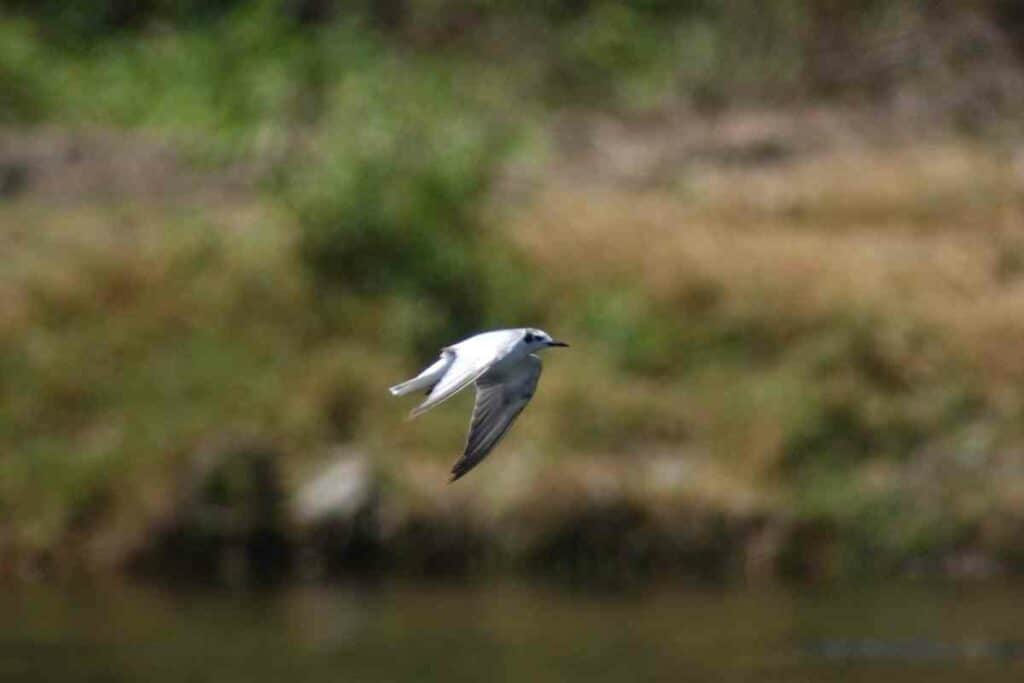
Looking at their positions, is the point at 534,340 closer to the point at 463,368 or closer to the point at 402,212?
the point at 463,368

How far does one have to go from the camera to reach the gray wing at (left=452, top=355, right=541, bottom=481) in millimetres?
9094

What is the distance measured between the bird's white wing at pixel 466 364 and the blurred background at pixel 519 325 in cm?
439

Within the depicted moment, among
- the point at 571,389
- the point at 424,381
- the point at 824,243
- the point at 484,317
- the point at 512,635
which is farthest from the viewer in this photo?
the point at 824,243

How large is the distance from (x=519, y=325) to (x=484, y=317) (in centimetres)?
23

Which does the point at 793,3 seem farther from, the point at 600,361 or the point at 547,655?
the point at 547,655

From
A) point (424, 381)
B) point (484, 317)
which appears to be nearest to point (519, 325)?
point (484, 317)

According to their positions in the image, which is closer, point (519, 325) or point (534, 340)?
point (534, 340)

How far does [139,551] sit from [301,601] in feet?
3.42

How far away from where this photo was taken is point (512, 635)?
13.8m

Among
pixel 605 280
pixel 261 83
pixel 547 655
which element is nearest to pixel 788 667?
pixel 547 655

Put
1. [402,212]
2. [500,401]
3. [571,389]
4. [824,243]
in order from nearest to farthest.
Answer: [500,401] < [571,389] < [402,212] < [824,243]

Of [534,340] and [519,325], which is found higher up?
[519,325]

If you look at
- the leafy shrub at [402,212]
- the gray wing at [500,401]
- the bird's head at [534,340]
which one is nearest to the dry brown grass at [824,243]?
the leafy shrub at [402,212]

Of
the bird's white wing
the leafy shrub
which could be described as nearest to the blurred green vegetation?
the leafy shrub
